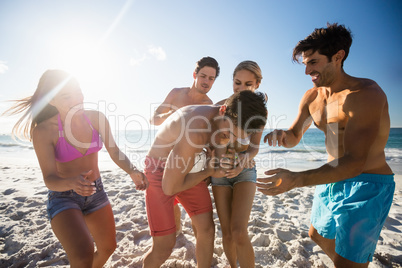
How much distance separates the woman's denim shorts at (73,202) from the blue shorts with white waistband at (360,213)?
8.60 feet

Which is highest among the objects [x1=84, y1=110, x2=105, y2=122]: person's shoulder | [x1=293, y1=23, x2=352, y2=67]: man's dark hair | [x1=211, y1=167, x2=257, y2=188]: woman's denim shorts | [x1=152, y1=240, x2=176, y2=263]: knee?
[x1=293, y1=23, x2=352, y2=67]: man's dark hair

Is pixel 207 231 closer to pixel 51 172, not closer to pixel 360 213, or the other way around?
pixel 360 213

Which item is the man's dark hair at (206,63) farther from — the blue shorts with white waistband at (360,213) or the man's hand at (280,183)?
the blue shorts with white waistband at (360,213)

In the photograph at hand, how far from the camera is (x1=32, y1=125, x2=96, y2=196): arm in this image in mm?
1825

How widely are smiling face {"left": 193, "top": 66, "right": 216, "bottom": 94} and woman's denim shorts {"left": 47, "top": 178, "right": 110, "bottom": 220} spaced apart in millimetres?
2410

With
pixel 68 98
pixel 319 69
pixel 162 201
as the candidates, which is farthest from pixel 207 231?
pixel 319 69

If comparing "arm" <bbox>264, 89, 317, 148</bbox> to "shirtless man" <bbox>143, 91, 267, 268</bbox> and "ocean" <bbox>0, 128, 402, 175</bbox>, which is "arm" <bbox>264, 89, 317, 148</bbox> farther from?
"ocean" <bbox>0, 128, 402, 175</bbox>

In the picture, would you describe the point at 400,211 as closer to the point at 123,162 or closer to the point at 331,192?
the point at 331,192

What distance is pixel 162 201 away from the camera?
2.26 meters

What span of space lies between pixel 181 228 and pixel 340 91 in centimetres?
328

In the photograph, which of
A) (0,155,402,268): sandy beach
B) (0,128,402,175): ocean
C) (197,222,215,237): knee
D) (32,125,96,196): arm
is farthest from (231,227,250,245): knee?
Answer: (0,128,402,175): ocean

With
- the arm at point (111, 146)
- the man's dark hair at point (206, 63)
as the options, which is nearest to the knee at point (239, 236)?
the arm at point (111, 146)

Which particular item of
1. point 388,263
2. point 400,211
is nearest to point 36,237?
point 388,263

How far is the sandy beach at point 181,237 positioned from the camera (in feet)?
9.29
